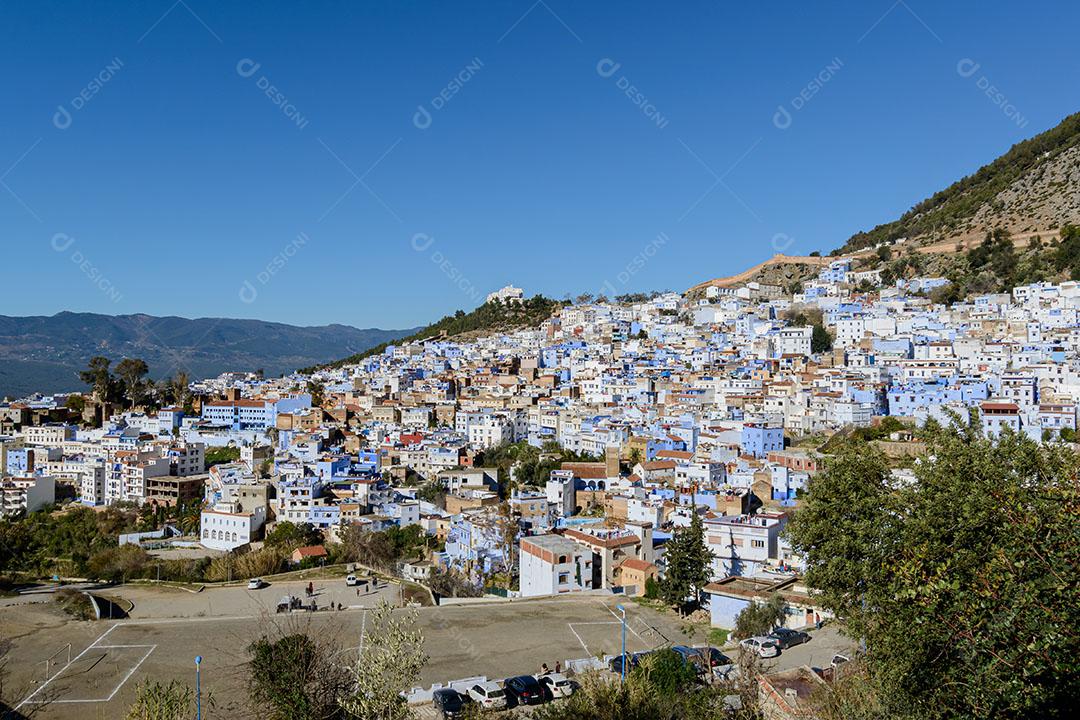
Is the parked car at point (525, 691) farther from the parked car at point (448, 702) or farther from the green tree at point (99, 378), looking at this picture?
the green tree at point (99, 378)

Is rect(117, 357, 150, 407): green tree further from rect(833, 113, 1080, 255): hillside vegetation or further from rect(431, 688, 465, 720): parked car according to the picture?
rect(833, 113, 1080, 255): hillside vegetation

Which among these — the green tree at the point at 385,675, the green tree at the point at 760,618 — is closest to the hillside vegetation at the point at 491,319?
the green tree at the point at 760,618

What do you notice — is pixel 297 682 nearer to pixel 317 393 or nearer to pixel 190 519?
pixel 190 519

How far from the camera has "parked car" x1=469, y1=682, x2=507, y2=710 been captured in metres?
9.48

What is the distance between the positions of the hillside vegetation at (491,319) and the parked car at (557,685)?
50.7 m

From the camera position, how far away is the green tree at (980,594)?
14.5 ft

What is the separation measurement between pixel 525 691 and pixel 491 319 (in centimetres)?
5392

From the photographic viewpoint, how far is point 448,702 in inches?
370

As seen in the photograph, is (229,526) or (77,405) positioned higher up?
(77,405)

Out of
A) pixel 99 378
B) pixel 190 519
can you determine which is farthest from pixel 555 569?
pixel 99 378

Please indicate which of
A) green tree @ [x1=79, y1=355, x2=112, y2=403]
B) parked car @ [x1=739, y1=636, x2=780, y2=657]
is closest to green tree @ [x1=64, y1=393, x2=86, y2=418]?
green tree @ [x1=79, y1=355, x2=112, y2=403]

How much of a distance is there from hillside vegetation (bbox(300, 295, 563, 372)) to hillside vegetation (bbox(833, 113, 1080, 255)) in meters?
22.5

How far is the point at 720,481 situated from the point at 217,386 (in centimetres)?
3613

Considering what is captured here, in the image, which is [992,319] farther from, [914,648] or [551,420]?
[914,648]
